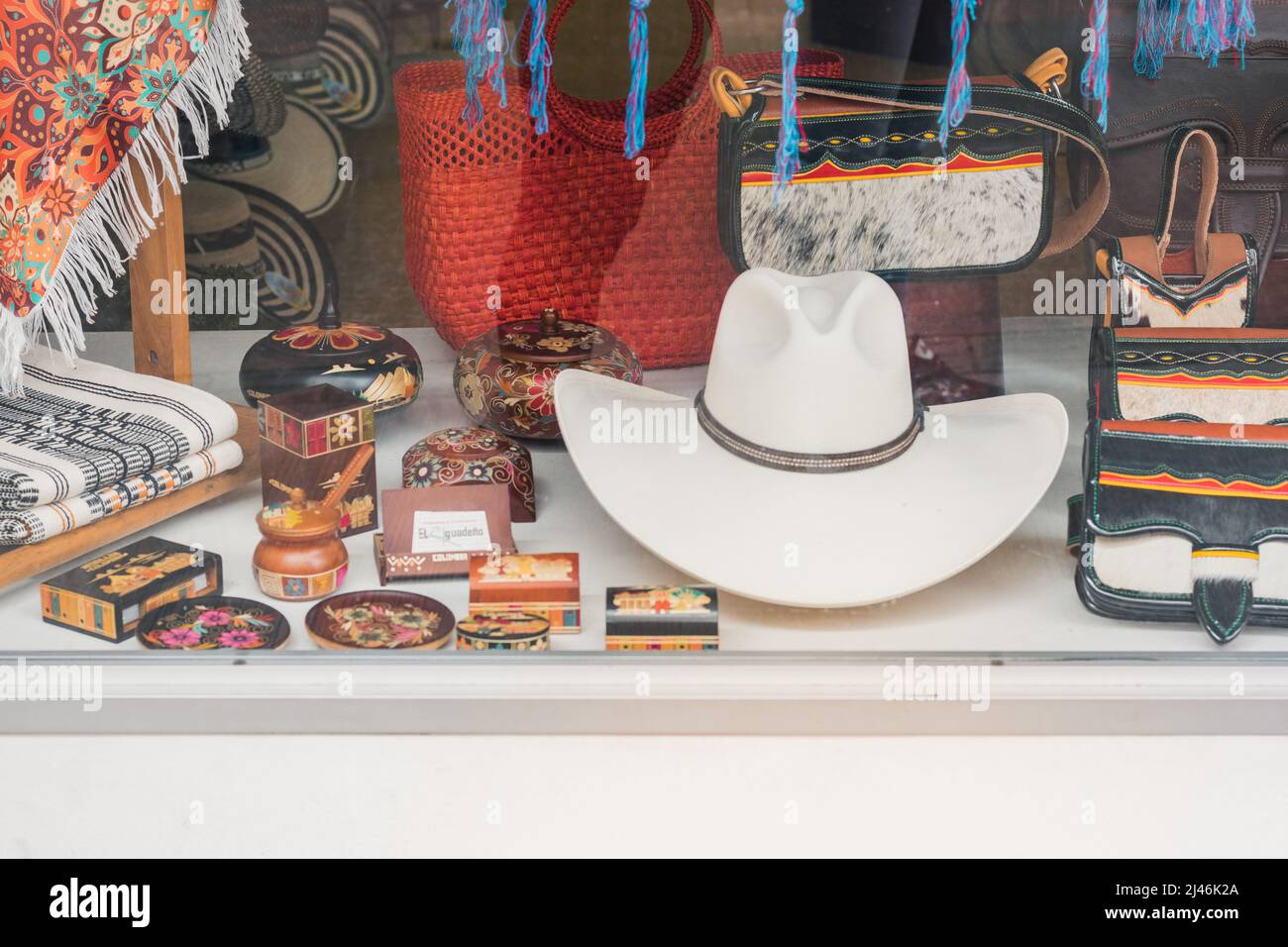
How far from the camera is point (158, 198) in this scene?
1.63 metres

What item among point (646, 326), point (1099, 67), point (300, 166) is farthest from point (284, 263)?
point (1099, 67)

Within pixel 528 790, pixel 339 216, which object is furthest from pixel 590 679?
pixel 339 216

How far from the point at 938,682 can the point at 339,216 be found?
0.99 m

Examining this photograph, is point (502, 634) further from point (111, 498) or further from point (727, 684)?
point (111, 498)

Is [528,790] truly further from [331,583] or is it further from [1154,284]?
[1154,284]

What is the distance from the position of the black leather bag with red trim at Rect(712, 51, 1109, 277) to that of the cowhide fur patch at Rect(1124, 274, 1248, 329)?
5.1 inches

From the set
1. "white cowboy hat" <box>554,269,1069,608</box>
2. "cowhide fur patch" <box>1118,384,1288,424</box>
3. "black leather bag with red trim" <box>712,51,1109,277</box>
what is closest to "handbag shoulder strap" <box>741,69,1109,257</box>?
"black leather bag with red trim" <box>712,51,1109,277</box>

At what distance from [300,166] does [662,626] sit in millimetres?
844

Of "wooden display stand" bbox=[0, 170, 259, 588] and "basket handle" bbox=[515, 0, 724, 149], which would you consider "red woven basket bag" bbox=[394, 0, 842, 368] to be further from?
"wooden display stand" bbox=[0, 170, 259, 588]

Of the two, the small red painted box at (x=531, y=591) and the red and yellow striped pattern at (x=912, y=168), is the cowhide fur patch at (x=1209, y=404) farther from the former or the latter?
the small red painted box at (x=531, y=591)

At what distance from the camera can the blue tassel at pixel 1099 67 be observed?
62.0 inches

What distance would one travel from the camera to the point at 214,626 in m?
1.38

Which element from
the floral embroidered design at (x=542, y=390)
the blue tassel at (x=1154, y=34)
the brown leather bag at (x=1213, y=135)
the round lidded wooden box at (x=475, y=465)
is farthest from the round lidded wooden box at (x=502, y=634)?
the blue tassel at (x=1154, y=34)
